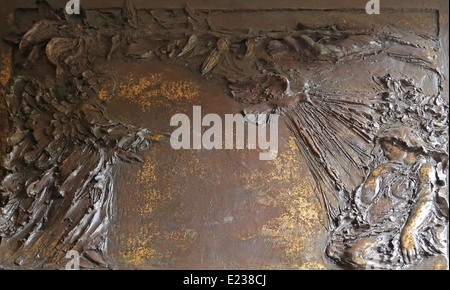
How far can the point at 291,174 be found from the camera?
10.7 feet

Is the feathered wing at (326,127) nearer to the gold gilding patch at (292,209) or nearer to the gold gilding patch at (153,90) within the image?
the gold gilding patch at (292,209)

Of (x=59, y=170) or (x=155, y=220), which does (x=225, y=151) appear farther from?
(x=59, y=170)

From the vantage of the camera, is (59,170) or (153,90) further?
(153,90)

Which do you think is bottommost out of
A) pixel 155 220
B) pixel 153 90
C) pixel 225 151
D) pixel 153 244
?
pixel 153 244

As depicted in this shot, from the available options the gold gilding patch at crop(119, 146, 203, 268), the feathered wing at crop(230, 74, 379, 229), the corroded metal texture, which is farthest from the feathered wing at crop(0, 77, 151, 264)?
the feathered wing at crop(230, 74, 379, 229)

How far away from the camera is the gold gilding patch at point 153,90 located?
132 inches

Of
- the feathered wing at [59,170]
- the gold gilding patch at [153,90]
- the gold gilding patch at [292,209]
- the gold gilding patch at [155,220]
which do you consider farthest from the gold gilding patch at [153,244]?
the gold gilding patch at [153,90]

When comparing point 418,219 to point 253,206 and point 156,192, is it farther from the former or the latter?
point 156,192

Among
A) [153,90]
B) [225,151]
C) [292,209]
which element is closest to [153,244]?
[225,151]

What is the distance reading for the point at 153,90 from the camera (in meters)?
3.37

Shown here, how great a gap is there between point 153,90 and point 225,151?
654 mm

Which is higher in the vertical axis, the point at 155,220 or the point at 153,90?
the point at 153,90

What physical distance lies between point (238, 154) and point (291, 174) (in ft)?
1.24

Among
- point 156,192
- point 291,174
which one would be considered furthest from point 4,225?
point 291,174
